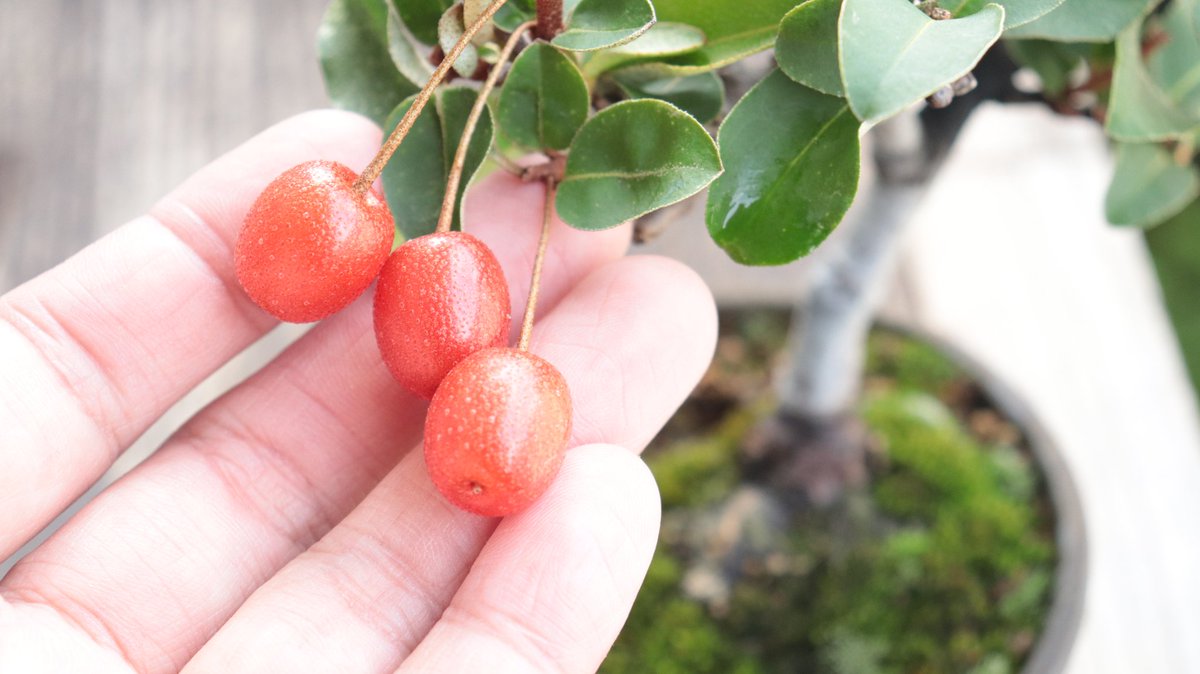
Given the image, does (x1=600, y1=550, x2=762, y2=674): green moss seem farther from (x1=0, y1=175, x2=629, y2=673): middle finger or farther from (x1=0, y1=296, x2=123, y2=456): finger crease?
(x1=0, y1=296, x2=123, y2=456): finger crease

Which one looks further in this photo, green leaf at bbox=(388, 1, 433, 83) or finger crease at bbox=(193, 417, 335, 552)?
finger crease at bbox=(193, 417, 335, 552)

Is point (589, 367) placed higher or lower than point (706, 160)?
lower

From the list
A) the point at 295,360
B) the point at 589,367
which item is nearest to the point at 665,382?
the point at 589,367

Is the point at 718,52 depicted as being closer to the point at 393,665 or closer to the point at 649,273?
the point at 649,273

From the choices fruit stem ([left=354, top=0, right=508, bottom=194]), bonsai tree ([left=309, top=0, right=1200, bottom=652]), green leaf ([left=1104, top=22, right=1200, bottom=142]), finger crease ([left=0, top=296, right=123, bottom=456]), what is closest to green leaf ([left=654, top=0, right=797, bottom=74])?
bonsai tree ([left=309, top=0, right=1200, bottom=652])

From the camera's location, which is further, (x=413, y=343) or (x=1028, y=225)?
(x=1028, y=225)

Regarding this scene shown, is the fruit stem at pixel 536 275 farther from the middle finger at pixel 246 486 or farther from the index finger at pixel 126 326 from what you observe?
the index finger at pixel 126 326
